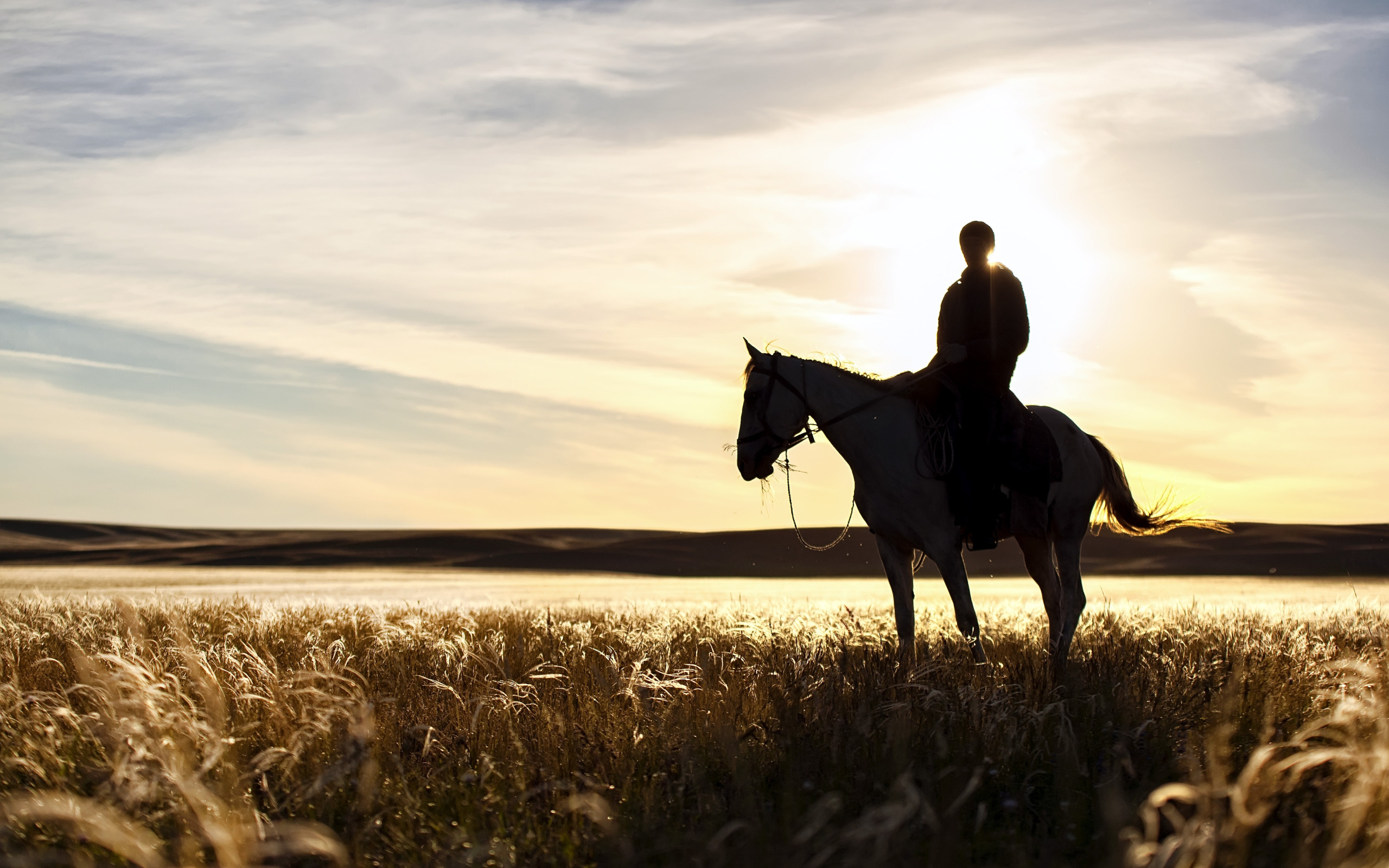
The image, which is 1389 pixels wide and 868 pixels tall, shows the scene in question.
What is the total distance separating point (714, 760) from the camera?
522 cm

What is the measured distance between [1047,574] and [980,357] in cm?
225

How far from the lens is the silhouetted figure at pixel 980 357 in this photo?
348 inches

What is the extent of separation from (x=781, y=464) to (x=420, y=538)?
246 feet

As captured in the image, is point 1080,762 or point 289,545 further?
point 289,545

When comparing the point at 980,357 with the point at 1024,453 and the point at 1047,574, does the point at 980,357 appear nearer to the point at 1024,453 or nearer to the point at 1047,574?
the point at 1024,453

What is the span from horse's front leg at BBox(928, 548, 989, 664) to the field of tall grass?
0.48 m

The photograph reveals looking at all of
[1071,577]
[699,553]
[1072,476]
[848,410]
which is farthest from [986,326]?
[699,553]

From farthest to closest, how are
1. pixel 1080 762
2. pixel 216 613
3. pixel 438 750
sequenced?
pixel 216 613
pixel 438 750
pixel 1080 762

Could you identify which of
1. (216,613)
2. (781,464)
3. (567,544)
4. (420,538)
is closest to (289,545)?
(420,538)

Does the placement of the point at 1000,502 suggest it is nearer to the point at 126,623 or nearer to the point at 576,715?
the point at 576,715

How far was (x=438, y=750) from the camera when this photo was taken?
5.57m

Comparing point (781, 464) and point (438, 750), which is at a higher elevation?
point (781, 464)

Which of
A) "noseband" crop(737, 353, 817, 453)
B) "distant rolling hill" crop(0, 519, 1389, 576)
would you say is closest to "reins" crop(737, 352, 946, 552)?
"noseband" crop(737, 353, 817, 453)

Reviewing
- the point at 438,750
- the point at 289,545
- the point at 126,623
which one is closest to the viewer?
the point at 438,750
